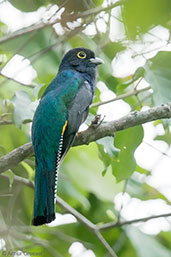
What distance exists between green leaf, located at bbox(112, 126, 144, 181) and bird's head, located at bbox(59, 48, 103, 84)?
133 centimetres

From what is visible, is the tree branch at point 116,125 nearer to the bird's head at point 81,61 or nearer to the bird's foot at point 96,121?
the bird's foot at point 96,121

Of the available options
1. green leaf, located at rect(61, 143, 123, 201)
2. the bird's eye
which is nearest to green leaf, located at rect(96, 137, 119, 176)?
green leaf, located at rect(61, 143, 123, 201)

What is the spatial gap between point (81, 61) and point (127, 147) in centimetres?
162

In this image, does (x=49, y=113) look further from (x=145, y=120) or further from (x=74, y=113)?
(x=145, y=120)

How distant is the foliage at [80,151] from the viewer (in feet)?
12.2

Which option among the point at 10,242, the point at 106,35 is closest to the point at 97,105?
the point at 106,35

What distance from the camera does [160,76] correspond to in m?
3.69

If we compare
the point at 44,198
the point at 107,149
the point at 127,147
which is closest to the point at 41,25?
the point at 107,149

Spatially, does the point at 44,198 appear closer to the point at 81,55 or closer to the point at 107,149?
the point at 107,149

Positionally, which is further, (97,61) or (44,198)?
(97,61)

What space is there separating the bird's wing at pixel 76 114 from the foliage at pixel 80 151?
0.08 metres

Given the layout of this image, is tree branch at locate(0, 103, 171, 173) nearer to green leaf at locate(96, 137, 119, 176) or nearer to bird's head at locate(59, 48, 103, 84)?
green leaf at locate(96, 137, 119, 176)

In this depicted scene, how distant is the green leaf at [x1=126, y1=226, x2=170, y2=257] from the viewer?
4.60m

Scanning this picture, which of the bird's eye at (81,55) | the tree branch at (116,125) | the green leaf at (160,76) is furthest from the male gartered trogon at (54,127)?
the green leaf at (160,76)
